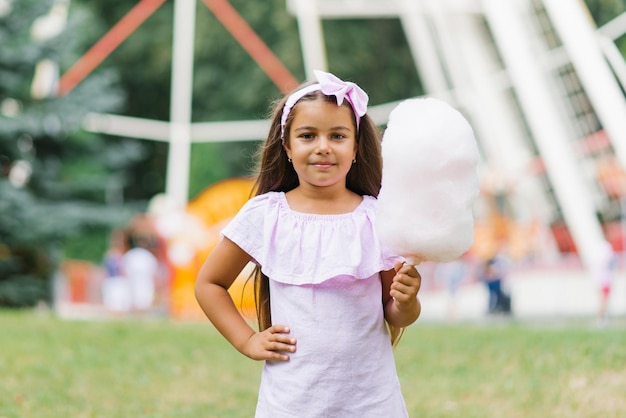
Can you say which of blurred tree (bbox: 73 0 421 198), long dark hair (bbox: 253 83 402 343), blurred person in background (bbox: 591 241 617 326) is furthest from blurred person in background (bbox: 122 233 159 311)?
long dark hair (bbox: 253 83 402 343)

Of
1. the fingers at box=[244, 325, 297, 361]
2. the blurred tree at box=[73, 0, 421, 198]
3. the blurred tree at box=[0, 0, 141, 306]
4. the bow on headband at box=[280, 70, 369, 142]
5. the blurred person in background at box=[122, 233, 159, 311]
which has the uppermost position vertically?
the blurred tree at box=[73, 0, 421, 198]

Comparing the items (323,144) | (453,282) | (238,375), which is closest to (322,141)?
(323,144)

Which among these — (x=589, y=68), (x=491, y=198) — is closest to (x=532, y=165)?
(x=491, y=198)

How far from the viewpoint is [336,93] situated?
9.06ft

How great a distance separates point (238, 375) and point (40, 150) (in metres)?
9.85

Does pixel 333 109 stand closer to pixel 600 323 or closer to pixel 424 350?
pixel 424 350

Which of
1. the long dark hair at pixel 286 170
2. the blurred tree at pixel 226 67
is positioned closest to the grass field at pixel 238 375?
the long dark hair at pixel 286 170

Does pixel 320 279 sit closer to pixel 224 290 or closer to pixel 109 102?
pixel 224 290

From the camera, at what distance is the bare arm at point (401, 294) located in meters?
2.64

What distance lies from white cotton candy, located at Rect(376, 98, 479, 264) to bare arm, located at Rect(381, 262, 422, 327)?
0.06 metres

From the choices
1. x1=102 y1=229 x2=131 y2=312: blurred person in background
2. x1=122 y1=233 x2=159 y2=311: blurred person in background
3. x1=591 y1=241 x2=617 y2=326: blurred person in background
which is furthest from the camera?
x1=102 y1=229 x2=131 y2=312: blurred person in background

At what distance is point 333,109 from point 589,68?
1196 centimetres

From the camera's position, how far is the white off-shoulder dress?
2.70 meters

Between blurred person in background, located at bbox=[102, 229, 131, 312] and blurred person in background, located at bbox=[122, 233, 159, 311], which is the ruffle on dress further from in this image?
blurred person in background, located at bbox=[102, 229, 131, 312]
